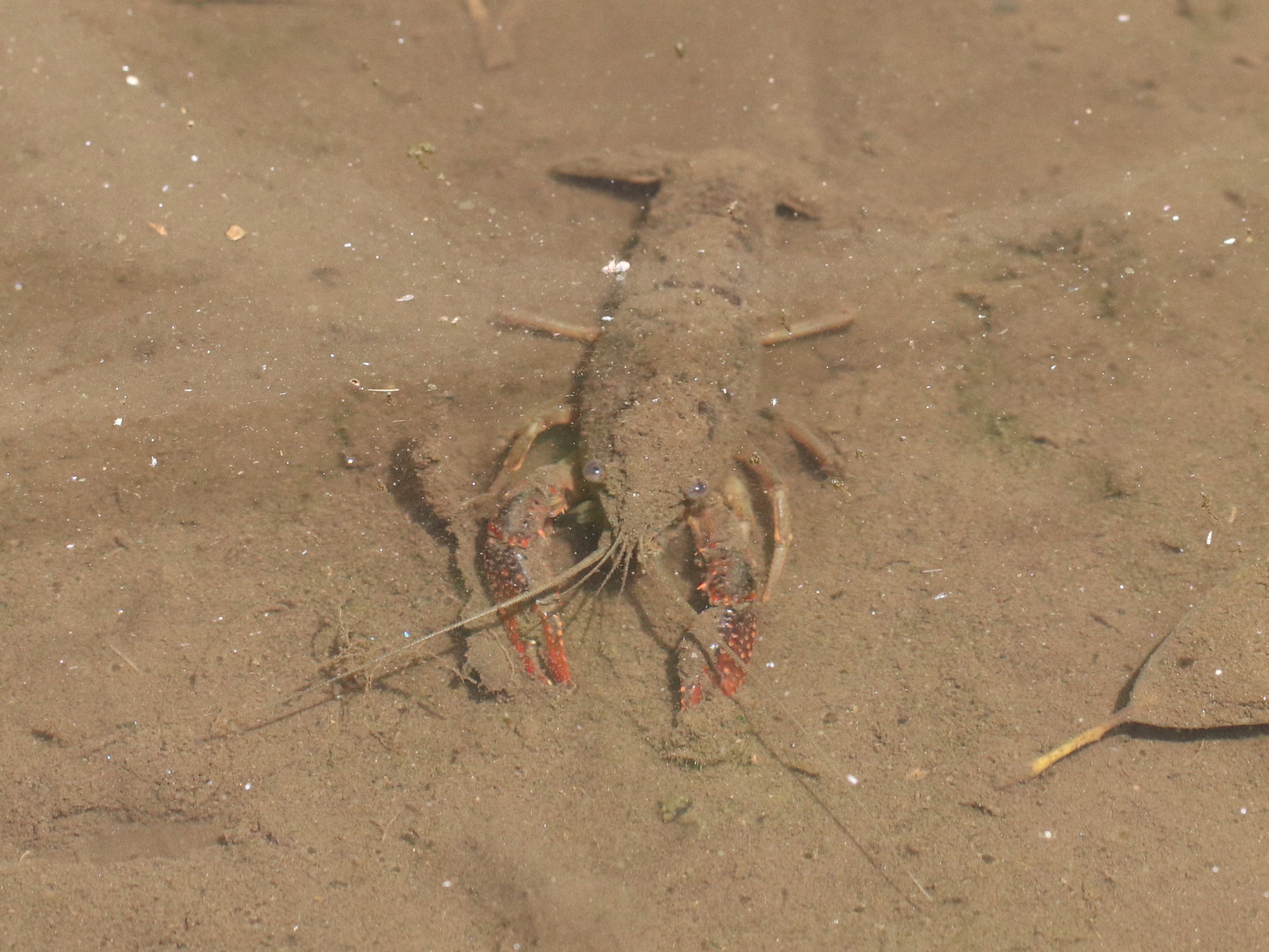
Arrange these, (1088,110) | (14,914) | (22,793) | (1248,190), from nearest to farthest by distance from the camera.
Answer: (14,914) < (22,793) < (1248,190) < (1088,110)

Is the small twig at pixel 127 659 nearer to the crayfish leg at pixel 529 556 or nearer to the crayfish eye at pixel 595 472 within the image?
the crayfish leg at pixel 529 556

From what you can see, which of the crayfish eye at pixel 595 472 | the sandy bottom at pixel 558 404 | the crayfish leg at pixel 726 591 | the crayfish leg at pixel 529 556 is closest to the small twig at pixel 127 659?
the sandy bottom at pixel 558 404

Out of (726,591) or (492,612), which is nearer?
(492,612)

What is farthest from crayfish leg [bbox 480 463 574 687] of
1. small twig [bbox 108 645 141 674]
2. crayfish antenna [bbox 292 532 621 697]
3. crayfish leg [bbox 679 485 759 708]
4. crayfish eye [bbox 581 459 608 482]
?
small twig [bbox 108 645 141 674]

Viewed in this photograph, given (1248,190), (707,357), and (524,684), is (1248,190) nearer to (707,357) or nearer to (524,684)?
(707,357)

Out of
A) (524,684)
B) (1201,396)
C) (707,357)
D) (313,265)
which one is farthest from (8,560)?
(1201,396)

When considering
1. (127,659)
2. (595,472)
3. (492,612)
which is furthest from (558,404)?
(127,659)

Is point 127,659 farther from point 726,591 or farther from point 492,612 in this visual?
point 726,591
